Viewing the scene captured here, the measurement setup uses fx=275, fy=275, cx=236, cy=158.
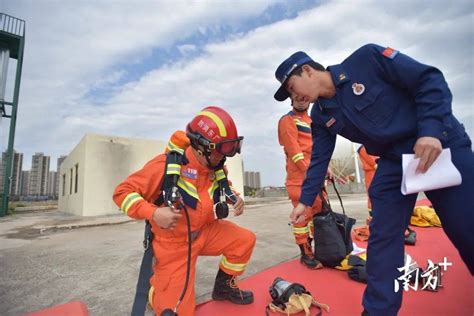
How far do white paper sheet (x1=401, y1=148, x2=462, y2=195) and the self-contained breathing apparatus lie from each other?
105cm

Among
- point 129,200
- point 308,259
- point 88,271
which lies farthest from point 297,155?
point 88,271

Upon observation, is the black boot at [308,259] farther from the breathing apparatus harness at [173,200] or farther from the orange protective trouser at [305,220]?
the breathing apparatus harness at [173,200]

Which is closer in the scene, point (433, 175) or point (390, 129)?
point (433, 175)

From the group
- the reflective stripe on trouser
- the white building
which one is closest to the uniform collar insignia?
the reflective stripe on trouser

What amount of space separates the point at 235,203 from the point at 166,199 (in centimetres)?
52

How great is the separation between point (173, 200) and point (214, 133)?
0.52 m

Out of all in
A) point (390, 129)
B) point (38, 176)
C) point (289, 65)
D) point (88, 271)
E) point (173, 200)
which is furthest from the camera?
point (38, 176)

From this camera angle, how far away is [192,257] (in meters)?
1.98

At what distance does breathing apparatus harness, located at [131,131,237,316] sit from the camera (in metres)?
1.69

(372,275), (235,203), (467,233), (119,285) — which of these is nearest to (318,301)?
(372,275)

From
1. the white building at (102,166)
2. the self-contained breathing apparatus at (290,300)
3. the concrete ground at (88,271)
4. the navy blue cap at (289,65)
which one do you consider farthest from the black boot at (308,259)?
the white building at (102,166)

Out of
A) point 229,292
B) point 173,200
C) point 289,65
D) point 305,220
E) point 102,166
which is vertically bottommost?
point 229,292

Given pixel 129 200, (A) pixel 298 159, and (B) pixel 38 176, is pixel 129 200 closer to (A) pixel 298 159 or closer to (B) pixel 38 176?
(A) pixel 298 159

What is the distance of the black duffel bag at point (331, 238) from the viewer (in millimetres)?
2674
